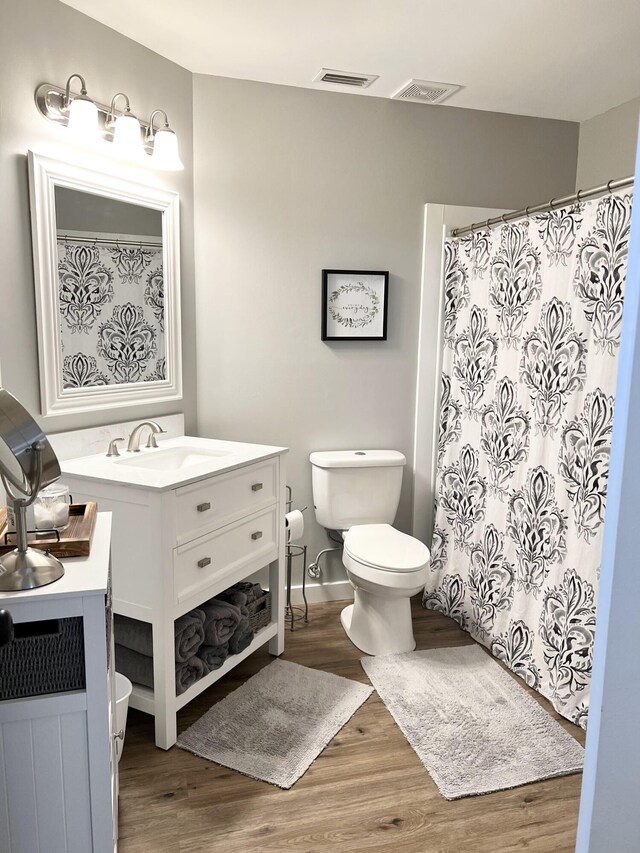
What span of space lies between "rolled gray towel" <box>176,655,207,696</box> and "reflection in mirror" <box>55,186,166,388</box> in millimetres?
1072

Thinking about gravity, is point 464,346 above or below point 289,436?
above

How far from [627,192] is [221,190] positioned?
1.67m

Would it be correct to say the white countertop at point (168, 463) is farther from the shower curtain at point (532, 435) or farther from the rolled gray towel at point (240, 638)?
the shower curtain at point (532, 435)

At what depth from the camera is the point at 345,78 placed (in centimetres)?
278

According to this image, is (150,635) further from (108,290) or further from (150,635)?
(108,290)

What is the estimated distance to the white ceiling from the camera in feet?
7.13

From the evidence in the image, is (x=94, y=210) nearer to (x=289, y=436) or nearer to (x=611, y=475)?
(x=289, y=436)

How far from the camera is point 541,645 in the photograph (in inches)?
97.8

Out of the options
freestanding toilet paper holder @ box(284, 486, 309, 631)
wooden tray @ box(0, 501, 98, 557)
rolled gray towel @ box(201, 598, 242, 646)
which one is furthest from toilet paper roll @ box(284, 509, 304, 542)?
wooden tray @ box(0, 501, 98, 557)

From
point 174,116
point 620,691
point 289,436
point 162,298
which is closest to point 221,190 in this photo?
point 174,116

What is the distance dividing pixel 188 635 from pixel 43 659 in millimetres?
964

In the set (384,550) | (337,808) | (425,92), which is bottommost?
(337,808)

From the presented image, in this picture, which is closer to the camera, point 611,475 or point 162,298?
point 611,475

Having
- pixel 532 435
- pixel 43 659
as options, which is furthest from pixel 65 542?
pixel 532 435
